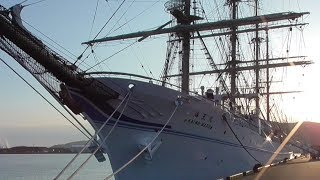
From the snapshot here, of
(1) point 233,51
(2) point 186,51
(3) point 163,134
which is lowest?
(3) point 163,134

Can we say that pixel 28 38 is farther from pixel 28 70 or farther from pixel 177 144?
pixel 177 144

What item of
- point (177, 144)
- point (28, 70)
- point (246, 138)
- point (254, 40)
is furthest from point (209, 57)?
point (254, 40)

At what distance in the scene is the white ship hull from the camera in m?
17.6

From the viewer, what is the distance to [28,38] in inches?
530

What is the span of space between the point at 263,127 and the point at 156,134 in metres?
17.1

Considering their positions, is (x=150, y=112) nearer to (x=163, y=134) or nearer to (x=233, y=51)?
(x=163, y=134)

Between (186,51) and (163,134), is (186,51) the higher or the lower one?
the higher one

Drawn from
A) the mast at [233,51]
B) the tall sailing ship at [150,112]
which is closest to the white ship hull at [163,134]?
the tall sailing ship at [150,112]

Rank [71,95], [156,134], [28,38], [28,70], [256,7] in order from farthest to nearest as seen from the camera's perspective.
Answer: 1. [256,7]
2. [156,134]
3. [71,95]
4. [28,70]
5. [28,38]

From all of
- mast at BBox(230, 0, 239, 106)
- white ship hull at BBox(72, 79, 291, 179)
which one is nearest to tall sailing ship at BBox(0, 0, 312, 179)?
white ship hull at BBox(72, 79, 291, 179)

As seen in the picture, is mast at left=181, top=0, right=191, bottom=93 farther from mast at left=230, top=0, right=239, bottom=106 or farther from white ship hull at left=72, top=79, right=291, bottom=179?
mast at left=230, top=0, right=239, bottom=106

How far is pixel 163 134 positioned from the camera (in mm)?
18359

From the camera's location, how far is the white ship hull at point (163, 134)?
17609mm

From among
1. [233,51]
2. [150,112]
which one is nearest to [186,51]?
[150,112]
